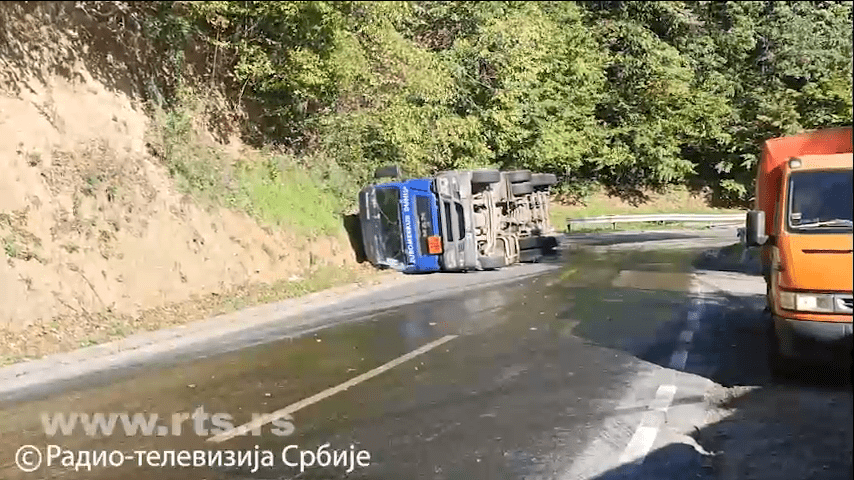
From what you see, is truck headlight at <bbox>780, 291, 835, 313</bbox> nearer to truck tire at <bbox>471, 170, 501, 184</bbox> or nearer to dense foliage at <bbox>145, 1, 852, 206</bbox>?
dense foliage at <bbox>145, 1, 852, 206</bbox>

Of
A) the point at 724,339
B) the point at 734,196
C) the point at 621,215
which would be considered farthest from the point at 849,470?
the point at 724,339

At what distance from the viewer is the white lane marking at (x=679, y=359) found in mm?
8520

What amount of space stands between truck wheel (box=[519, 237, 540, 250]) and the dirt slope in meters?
4.45

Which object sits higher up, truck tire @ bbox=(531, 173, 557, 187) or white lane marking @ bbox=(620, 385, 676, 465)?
truck tire @ bbox=(531, 173, 557, 187)

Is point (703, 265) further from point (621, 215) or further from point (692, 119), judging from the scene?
point (692, 119)

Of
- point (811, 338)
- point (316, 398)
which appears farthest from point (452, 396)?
point (811, 338)

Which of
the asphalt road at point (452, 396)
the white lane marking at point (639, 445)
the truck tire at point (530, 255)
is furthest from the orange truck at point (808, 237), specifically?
the truck tire at point (530, 255)

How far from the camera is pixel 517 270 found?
51.6 feet

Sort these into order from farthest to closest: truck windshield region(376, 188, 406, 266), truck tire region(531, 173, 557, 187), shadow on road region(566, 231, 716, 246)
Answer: truck windshield region(376, 188, 406, 266) → shadow on road region(566, 231, 716, 246) → truck tire region(531, 173, 557, 187)

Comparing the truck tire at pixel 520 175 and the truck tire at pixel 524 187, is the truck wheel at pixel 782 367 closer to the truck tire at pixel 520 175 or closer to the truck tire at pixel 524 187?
the truck tire at pixel 520 175

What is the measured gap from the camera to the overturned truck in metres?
12.3

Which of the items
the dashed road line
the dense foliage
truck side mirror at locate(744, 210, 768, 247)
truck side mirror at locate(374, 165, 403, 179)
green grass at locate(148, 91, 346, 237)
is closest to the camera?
the dense foliage

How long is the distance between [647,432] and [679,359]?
283 centimetres

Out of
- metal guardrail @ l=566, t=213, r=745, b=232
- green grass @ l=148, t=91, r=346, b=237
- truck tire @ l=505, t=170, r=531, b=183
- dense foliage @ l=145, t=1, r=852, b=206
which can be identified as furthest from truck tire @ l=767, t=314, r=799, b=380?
green grass @ l=148, t=91, r=346, b=237
